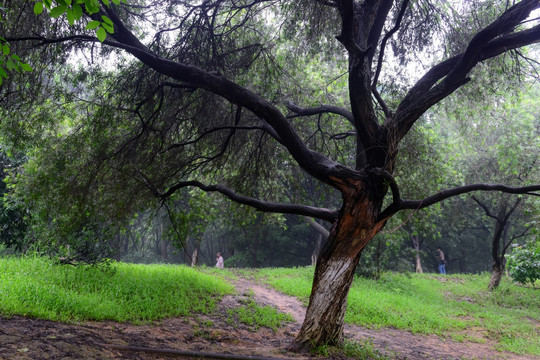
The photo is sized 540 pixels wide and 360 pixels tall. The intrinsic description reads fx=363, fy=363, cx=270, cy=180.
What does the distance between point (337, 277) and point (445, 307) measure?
30.0ft

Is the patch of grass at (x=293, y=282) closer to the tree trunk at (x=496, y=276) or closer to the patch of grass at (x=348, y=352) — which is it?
the patch of grass at (x=348, y=352)

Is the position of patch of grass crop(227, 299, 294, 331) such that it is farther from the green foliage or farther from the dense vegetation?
the green foliage

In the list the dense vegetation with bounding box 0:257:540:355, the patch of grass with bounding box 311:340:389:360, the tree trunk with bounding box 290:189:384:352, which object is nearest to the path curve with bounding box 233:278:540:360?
the dense vegetation with bounding box 0:257:540:355

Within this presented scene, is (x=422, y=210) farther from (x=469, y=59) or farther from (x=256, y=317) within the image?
(x=256, y=317)

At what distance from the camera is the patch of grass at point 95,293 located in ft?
18.4

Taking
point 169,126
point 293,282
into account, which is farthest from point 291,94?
point 293,282

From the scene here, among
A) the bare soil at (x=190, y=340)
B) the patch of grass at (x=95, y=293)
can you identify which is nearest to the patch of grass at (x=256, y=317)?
the bare soil at (x=190, y=340)

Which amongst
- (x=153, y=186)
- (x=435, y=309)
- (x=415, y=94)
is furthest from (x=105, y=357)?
(x=435, y=309)

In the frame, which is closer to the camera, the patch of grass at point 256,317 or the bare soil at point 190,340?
the bare soil at point 190,340

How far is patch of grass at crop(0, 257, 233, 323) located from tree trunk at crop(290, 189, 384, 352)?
3048mm

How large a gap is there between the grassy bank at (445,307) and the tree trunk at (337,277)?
144 inches

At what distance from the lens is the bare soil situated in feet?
13.3

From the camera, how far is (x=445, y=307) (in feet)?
42.3

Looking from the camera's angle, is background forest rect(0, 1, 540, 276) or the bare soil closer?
the bare soil
